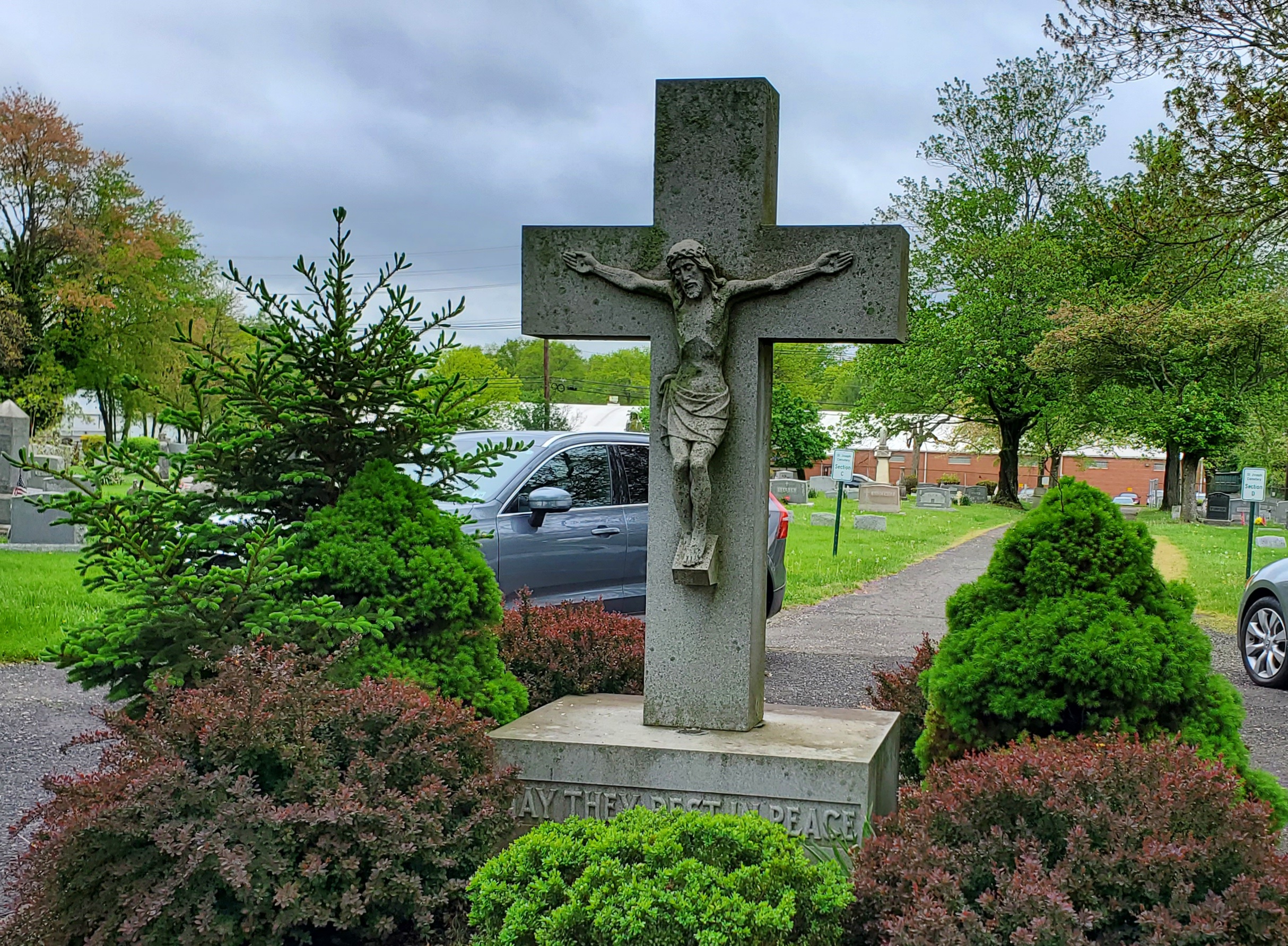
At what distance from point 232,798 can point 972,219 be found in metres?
45.3

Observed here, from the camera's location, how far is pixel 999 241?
42.1 m

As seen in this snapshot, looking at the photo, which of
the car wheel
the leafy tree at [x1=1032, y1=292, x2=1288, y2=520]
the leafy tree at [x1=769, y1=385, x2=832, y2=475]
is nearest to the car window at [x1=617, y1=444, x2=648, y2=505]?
the car wheel

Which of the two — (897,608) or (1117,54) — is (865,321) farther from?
(897,608)

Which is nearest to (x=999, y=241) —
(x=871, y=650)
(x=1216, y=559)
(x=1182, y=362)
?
(x=1182, y=362)

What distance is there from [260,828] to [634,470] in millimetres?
Result: 6550

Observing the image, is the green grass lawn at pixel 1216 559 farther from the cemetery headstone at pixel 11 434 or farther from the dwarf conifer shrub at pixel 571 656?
the cemetery headstone at pixel 11 434

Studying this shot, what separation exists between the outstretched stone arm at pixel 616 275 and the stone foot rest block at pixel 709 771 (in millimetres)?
1812

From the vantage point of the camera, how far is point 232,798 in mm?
3504

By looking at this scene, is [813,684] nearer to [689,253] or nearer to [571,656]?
[571,656]

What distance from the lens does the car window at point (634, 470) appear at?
971 centimetres

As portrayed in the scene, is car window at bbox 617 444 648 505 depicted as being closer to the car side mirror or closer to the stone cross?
the car side mirror

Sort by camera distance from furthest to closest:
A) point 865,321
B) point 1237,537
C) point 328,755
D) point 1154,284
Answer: point 1237,537, point 1154,284, point 865,321, point 328,755

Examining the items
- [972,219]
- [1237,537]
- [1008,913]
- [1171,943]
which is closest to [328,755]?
[1008,913]

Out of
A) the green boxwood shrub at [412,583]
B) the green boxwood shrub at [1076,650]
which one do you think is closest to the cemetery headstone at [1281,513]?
the green boxwood shrub at [1076,650]
